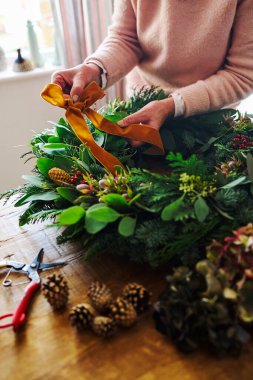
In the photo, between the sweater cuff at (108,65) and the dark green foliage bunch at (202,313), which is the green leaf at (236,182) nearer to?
the dark green foliage bunch at (202,313)

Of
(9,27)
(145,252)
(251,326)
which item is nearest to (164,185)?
(145,252)

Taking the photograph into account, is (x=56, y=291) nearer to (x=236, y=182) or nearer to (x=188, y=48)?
(x=236, y=182)

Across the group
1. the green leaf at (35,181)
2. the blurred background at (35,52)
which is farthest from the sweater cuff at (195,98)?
the blurred background at (35,52)

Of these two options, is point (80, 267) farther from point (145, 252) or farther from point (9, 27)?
point (9, 27)

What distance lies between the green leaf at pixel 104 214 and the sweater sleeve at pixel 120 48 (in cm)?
48

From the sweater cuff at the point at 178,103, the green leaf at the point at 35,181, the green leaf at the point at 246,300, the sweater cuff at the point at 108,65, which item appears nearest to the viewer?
the green leaf at the point at 246,300

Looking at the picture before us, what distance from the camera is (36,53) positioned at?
1544 mm

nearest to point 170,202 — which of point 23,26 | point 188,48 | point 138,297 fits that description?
point 138,297

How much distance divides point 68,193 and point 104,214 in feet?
0.31

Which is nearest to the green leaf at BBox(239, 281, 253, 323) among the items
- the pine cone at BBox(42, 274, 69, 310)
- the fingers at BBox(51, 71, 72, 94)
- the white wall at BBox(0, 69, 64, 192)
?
the pine cone at BBox(42, 274, 69, 310)

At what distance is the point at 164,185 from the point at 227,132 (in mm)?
255

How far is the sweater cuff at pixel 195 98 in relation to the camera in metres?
0.71

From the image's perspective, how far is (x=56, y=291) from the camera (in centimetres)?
46

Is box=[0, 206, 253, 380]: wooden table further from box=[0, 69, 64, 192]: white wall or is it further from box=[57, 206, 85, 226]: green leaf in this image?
box=[0, 69, 64, 192]: white wall
